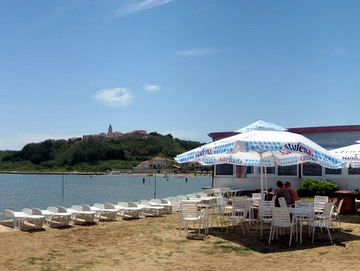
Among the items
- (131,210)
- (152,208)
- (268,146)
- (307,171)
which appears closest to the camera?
(268,146)

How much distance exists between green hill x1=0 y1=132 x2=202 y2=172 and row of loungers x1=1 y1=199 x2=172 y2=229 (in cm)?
10623

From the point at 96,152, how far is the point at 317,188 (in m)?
112

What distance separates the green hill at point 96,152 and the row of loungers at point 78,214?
10623cm

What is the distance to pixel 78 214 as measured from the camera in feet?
43.6

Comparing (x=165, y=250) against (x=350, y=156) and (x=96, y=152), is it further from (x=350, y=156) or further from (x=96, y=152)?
(x=96, y=152)

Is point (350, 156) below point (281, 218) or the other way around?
the other way around

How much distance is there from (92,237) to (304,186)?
1222cm

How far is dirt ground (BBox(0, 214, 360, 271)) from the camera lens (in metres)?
7.91

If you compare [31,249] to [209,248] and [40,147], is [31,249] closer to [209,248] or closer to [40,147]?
[209,248]

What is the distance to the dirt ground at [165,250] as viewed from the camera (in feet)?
25.9

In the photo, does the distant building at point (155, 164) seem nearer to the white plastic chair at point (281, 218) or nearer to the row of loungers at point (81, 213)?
the row of loungers at point (81, 213)

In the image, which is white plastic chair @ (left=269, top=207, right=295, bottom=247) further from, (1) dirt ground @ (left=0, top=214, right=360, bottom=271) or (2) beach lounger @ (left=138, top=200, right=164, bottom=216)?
(2) beach lounger @ (left=138, top=200, right=164, bottom=216)

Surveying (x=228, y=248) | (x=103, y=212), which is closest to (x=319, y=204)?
(x=228, y=248)

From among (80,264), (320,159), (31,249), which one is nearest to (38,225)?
(31,249)
